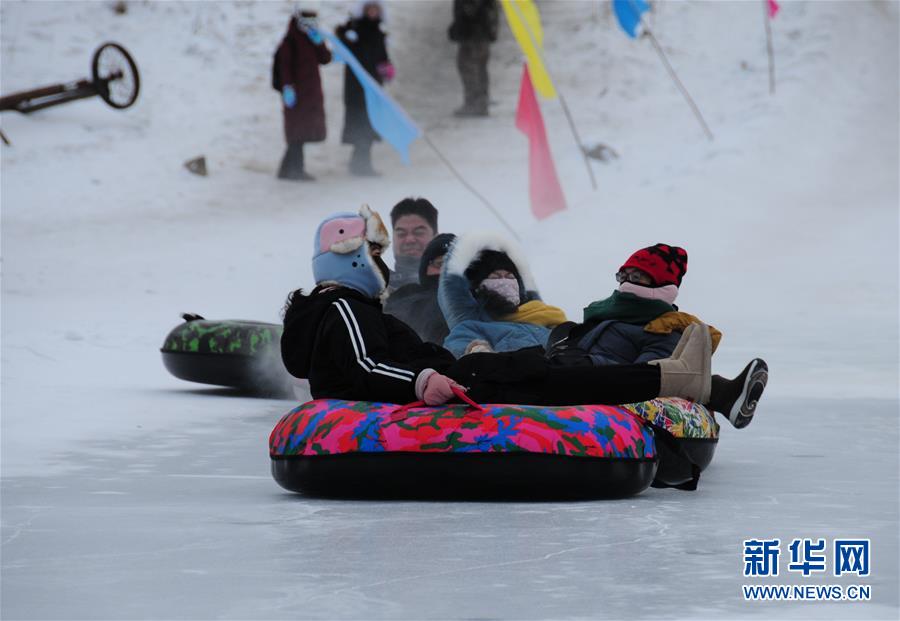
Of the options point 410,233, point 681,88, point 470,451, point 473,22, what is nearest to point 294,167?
point 473,22

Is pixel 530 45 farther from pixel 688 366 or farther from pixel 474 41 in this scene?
pixel 688 366

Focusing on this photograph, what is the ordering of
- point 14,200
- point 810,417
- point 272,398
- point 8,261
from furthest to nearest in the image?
point 14,200
point 8,261
point 272,398
point 810,417

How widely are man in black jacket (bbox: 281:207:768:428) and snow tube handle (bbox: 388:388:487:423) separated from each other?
1.0 inches

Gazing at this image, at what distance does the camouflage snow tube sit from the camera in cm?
912

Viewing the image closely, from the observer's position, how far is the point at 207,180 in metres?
19.1

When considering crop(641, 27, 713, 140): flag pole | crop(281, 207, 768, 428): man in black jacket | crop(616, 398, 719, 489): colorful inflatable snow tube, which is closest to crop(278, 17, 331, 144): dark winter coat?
crop(641, 27, 713, 140): flag pole

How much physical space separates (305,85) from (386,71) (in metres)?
0.91

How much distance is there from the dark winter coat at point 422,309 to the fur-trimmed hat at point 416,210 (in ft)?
1.76

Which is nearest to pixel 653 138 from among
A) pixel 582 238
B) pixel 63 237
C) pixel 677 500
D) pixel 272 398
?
pixel 582 238

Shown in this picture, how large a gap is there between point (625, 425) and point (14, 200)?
13543 mm

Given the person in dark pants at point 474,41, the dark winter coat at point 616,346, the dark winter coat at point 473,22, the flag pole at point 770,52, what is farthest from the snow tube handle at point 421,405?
the dark winter coat at point 473,22

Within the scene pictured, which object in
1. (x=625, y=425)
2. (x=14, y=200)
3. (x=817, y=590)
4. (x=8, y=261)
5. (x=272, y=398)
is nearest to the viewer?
(x=817, y=590)

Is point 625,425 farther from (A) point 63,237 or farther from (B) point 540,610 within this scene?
(A) point 63,237

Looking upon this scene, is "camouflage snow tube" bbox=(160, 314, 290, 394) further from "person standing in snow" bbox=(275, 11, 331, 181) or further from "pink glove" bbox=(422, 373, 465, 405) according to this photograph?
"person standing in snow" bbox=(275, 11, 331, 181)
